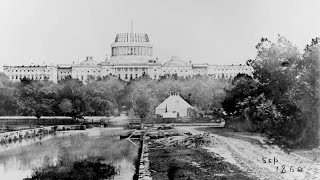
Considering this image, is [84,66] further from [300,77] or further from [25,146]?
[300,77]

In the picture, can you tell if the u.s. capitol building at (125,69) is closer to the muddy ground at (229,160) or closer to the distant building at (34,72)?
the distant building at (34,72)

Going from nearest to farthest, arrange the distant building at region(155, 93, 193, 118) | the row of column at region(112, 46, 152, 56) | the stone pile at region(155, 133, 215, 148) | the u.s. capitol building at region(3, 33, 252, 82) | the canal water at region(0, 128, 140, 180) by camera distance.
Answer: the canal water at region(0, 128, 140, 180) → the stone pile at region(155, 133, 215, 148) → the distant building at region(155, 93, 193, 118) → the row of column at region(112, 46, 152, 56) → the u.s. capitol building at region(3, 33, 252, 82)

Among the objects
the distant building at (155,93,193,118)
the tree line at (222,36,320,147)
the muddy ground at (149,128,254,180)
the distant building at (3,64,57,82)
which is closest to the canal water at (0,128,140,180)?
the muddy ground at (149,128,254,180)

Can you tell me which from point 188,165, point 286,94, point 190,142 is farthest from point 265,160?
point 190,142

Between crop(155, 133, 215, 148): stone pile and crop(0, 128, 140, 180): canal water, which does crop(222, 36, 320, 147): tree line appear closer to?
crop(155, 133, 215, 148): stone pile

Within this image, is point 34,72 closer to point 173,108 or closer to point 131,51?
point 131,51

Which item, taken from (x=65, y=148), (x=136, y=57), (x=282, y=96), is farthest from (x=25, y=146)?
(x=136, y=57)

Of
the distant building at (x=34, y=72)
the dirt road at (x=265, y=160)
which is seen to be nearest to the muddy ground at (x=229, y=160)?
the dirt road at (x=265, y=160)

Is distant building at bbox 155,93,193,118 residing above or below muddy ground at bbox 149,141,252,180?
above
